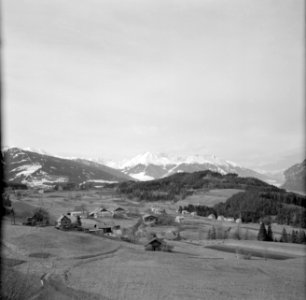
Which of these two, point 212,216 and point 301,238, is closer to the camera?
point 301,238

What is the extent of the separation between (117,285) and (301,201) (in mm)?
161829

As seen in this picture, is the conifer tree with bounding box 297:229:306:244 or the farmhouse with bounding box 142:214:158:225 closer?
the conifer tree with bounding box 297:229:306:244

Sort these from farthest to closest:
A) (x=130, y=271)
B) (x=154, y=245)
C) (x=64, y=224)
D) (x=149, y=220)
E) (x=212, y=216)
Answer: (x=212, y=216) < (x=149, y=220) < (x=64, y=224) < (x=154, y=245) < (x=130, y=271)

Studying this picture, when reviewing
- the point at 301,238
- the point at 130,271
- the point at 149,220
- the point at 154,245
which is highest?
the point at 130,271

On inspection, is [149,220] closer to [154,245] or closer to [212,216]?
[212,216]

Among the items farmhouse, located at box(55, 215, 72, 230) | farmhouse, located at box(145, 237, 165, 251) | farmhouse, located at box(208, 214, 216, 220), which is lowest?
farmhouse, located at box(208, 214, 216, 220)

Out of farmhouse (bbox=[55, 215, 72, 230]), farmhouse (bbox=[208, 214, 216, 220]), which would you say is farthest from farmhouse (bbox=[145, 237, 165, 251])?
farmhouse (bbox=[208, 214, 216, 220])

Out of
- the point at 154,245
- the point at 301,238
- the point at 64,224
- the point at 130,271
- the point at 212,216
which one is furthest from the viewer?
the point at 212,216

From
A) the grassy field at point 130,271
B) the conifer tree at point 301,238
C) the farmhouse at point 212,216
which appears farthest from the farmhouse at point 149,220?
the grassy field at point 130,271

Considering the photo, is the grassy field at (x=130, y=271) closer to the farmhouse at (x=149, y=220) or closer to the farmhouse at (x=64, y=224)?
the farmhouse at (x=64, y=224)

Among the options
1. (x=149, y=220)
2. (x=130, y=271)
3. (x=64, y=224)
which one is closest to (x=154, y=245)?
(x=130, y=271)

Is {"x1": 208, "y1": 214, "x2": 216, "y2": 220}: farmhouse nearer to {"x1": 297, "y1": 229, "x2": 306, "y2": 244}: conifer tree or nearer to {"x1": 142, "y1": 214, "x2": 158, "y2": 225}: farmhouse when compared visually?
{"x1": 142, "y1": 214, "x2": 158, "y2": 225}: farmhouse

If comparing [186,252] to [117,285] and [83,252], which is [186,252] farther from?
[117,285]

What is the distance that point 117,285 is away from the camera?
3419 centimetres
